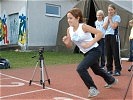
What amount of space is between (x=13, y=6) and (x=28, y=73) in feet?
47.8

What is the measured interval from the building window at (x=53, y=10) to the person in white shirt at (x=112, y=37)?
14.6m

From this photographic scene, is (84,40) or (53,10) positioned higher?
(53,10)

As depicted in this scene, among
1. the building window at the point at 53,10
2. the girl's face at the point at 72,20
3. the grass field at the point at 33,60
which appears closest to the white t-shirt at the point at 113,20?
the girl's face at the point at 72,20

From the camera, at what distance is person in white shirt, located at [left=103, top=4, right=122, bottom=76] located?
8.93 meters

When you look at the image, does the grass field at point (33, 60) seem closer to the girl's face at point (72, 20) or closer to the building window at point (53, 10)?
the girl's face at point (72, 20)

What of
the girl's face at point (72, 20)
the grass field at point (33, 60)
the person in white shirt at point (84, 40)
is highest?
the girl's face at point (72, 20)

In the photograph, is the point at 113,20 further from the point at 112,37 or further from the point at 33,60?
the point at 33,60

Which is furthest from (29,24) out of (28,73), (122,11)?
(28,73)

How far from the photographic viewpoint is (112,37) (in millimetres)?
9125

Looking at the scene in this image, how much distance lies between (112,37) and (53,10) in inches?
599

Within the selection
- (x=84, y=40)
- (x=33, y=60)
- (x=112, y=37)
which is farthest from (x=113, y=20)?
(x=33, y=60)

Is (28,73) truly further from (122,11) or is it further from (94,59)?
(122,11)

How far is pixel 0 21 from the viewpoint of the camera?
80.1 feet

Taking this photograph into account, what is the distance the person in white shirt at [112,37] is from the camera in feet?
29.3
